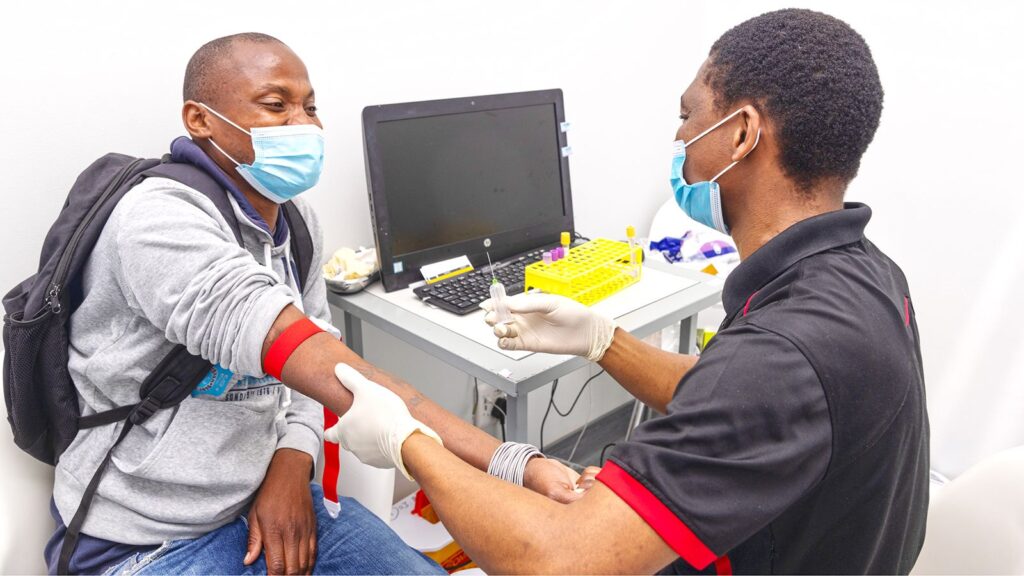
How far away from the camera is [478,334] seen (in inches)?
57.3

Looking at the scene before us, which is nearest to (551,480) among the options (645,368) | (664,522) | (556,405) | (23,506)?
(664,522)

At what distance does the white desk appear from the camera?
133cm

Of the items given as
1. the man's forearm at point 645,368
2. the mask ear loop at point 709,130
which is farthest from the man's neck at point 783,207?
the man's forearm at point 645,368

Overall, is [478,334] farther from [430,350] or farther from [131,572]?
[131,572]

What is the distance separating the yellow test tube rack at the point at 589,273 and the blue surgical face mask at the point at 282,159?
0.62 meters

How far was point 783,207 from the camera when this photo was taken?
100cm

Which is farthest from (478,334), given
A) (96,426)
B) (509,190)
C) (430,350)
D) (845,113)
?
(845,113)

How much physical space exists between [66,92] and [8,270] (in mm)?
Answer: 373

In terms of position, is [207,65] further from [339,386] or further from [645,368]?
[645,368]

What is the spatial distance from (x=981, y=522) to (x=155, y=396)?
54.9 inches

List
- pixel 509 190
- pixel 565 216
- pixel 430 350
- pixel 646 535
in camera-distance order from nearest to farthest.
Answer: pixel 646 535, pixel 430 350, pixel 509 190, pixel 565 216

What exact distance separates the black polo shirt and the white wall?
4.12 feet

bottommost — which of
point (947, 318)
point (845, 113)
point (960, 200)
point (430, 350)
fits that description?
point (947, 318)

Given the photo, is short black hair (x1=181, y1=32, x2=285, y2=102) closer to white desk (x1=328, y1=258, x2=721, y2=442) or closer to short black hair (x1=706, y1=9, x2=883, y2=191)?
white desk (x1=328, y1=258, x2=721, y2=442)
